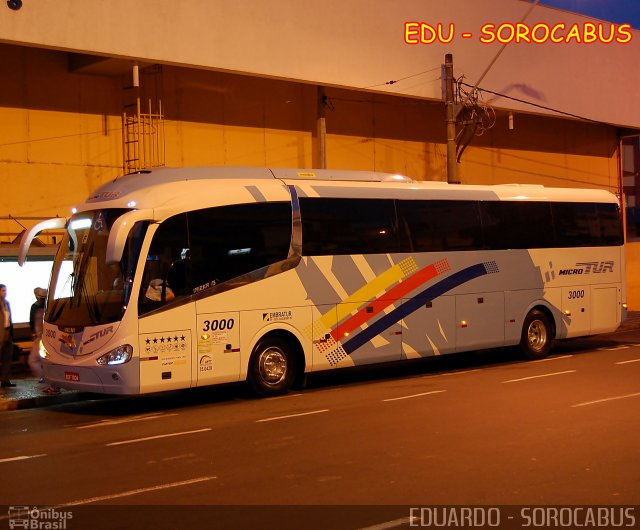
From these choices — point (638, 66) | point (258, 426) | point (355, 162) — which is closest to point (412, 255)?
point (258, 426)

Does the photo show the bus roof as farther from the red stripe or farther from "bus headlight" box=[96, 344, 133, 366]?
"bus headlight" box=[96, 344, 133, 366]

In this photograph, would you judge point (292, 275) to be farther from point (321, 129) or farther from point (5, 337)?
point (321, 129)

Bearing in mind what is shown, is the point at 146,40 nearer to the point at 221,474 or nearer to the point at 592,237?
the point at 592,237

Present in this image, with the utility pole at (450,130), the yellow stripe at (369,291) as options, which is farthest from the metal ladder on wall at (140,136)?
the yellow stripe at (369,291)

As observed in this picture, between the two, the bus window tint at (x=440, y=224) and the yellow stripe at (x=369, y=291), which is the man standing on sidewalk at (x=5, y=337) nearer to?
the yellow stripe at (x=369, y=291)

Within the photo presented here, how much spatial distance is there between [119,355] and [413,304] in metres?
6.13

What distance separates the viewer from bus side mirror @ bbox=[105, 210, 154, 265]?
472 inches

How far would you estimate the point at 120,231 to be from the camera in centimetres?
1230

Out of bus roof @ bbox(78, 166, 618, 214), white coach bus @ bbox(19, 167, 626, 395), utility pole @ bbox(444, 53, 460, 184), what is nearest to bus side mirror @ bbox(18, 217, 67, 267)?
white coach bus @ bbox(19, 167, 626, 395)

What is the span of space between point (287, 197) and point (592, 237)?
8.68 m

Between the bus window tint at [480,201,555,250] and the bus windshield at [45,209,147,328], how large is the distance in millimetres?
7946

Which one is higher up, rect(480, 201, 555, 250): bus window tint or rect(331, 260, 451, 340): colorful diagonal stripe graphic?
rect(480, 201, 555, 250): bus window tint

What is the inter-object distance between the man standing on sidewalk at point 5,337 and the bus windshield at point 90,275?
1834 millimetres

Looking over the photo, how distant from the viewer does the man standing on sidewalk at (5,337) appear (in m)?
15.5
